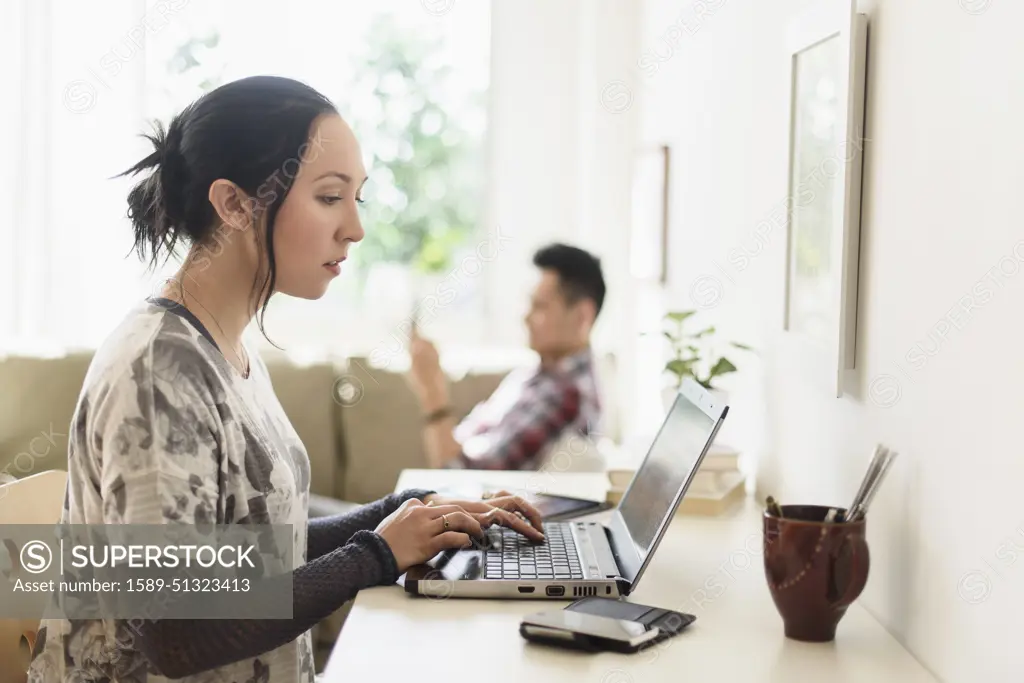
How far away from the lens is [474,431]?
2852mm

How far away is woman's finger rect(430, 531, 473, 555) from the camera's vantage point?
1.23m

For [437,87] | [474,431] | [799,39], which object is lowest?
[474,431]

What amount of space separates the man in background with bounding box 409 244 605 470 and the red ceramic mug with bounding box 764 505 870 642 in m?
1.30

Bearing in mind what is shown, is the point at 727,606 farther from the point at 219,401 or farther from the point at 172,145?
the point at 172,145

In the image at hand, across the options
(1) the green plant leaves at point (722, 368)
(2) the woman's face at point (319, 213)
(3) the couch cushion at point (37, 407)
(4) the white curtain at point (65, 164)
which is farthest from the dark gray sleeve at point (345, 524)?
(4) the white curtain at point (65, 164)

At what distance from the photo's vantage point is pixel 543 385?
99.6 inches

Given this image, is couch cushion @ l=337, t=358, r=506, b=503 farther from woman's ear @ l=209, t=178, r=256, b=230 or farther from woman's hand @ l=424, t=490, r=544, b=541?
woman's ear @ l=209, t=178, r=256, b=230

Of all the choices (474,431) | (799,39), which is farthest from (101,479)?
(474,431)

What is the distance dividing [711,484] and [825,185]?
0.59m

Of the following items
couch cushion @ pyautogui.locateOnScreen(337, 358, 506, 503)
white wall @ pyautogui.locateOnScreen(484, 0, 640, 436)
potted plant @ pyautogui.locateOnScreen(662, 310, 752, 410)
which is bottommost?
couch cushion @ pyautogui.locateOnScreen(337, 358, 506, 503)

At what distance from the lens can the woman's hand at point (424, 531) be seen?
1198 millimetres

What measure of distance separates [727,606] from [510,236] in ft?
9.07

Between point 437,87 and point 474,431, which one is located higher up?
point 437,87

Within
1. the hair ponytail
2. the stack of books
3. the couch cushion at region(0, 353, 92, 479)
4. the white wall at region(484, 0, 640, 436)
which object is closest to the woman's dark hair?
the hair ponytail
